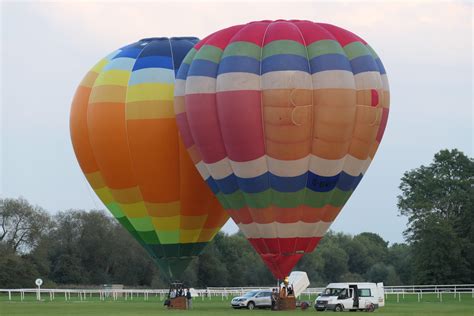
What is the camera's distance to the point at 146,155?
139 feet

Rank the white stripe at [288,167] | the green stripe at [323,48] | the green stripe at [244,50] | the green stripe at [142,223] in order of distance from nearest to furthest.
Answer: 1. the white stripe at [288,167]
2. the green stripe at [323,48]
3. the green stripe at [244,50]
4. the green stripe at [142,223]

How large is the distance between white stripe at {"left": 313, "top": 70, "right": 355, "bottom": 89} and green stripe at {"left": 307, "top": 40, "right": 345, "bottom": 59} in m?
0.83

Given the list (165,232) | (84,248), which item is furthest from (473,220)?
(165,232)

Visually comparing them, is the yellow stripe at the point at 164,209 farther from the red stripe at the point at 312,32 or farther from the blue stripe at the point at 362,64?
the blue stripe at the point at 362,64

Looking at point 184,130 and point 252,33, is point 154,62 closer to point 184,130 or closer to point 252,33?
point 184,130

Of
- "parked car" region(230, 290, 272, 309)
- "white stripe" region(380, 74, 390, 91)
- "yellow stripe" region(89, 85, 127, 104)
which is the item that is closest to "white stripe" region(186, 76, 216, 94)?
"yellow stripe" region(89, 85, 127, 104)

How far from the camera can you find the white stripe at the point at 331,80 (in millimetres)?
37406

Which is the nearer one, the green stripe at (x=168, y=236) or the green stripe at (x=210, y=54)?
the green stripe at (x=210, y=54)

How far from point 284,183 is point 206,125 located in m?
3.60

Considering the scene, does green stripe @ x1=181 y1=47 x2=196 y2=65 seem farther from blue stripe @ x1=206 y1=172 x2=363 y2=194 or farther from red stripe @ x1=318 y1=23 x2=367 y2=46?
red stripe @ x1=318 y1=23 x2=367 y2=46

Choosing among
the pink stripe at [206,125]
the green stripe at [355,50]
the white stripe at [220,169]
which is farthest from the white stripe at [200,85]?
the green stripe at [355,50]

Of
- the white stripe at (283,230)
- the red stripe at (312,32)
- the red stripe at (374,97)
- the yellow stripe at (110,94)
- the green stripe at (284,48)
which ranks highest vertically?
the red stripe at (312,32)

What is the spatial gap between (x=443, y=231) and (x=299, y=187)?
40.6m

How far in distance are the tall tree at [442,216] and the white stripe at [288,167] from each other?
133 ft
